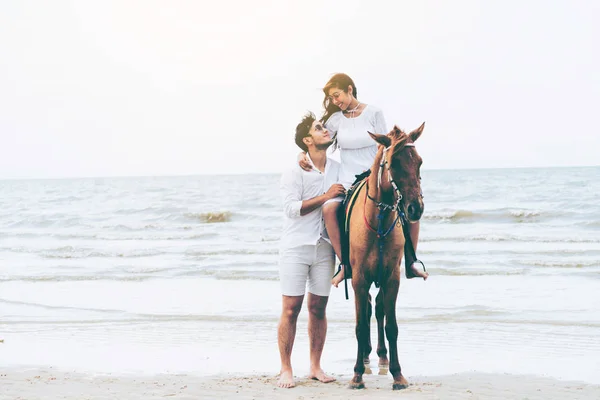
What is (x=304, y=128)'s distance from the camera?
5.21 m

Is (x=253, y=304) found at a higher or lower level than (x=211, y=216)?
higher

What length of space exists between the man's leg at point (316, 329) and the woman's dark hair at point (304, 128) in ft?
3.71

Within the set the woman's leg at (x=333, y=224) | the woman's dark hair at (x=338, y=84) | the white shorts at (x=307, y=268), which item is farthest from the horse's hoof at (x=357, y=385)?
the woman's dark hair at (x=338, y=84)

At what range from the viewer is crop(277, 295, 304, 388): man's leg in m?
5.21

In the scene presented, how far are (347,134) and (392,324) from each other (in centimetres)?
144

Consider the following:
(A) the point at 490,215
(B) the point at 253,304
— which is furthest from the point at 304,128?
(A) the point at 490,215

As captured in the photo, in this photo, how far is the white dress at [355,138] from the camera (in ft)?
17.3

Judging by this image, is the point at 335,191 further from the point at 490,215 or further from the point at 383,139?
the point at 490,215

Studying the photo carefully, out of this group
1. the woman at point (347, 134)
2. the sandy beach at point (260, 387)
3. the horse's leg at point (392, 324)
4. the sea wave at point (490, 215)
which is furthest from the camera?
the sea wave at point (490, 215)

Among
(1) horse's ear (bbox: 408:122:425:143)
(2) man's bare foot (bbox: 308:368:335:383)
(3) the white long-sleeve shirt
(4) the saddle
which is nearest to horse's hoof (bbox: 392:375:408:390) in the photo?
(2) man's bare foot (bbox: 308:368:335:383)

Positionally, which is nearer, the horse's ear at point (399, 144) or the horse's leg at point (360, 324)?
the horse's ear at point (399, 144)

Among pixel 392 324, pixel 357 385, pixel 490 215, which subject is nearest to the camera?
pixel 392 324

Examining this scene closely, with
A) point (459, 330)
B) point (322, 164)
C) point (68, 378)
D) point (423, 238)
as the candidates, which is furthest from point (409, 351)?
point (423, 238)

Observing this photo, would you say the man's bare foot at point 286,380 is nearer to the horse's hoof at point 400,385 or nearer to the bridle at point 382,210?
the horse's hoof at point 400,385
